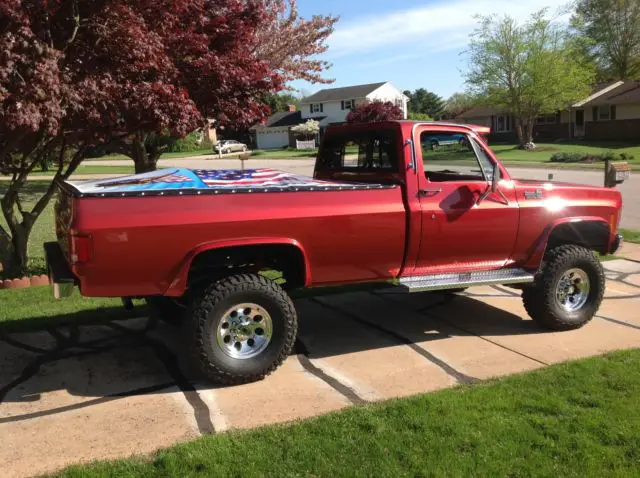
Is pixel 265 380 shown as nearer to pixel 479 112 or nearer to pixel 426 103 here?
pixel 479 112

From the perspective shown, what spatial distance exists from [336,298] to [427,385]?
8.53 ft

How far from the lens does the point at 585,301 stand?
587 cm

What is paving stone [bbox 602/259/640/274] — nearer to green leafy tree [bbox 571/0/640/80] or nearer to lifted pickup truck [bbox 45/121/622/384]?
lifted pickup truck [bbox 45/121/622/384]

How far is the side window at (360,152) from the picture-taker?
5.31 meters

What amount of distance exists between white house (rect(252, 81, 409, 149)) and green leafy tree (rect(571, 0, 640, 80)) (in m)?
19.3

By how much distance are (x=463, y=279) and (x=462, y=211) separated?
0.58 m

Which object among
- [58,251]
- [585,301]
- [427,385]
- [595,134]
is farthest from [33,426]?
[595,134]

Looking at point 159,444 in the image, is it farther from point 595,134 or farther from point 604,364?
point 595,134

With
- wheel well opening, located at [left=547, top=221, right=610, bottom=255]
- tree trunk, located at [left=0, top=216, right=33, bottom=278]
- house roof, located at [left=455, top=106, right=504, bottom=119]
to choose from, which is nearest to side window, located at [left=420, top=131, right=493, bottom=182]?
wheel well opening, located at [left=547, top=221, right=610, bottom=255]

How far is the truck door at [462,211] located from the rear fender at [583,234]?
51 cm

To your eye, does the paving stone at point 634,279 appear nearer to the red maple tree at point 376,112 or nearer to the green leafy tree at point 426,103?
the red maple tree at point 376,112

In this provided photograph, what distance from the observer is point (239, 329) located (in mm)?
4594

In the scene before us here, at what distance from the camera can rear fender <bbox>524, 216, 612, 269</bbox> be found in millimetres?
5707

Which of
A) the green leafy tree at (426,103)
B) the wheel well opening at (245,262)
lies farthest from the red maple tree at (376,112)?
the green leafy tree at (426,103)
